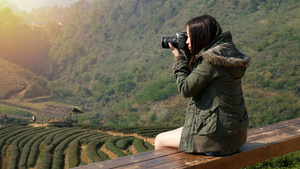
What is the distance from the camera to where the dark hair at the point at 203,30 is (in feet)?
6.17

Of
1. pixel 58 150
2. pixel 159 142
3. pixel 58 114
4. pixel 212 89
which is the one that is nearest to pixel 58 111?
pixel 58 114

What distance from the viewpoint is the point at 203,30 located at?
1.89 metres

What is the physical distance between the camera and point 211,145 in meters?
1.92

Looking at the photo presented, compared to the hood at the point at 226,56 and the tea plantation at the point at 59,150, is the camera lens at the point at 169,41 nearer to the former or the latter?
the hood at the point at 226,56

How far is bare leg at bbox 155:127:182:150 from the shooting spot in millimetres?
2146

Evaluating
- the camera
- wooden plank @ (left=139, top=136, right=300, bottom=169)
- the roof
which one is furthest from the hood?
the roof

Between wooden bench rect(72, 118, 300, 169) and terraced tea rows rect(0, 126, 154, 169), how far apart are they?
804 cm

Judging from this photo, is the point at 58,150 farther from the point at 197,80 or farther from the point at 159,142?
the point at 197,80

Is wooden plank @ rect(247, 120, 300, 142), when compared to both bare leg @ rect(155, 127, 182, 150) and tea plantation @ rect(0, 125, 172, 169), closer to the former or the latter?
bare leg @ rect(155, 127, 182, 150)

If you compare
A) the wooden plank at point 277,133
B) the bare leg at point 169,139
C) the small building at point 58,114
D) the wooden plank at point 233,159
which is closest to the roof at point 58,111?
the small building at point 58,114

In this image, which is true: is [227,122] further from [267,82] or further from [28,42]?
[28,42]

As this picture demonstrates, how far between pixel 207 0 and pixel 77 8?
118 feet

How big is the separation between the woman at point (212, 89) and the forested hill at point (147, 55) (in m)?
23.9

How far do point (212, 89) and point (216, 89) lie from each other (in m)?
0.03
